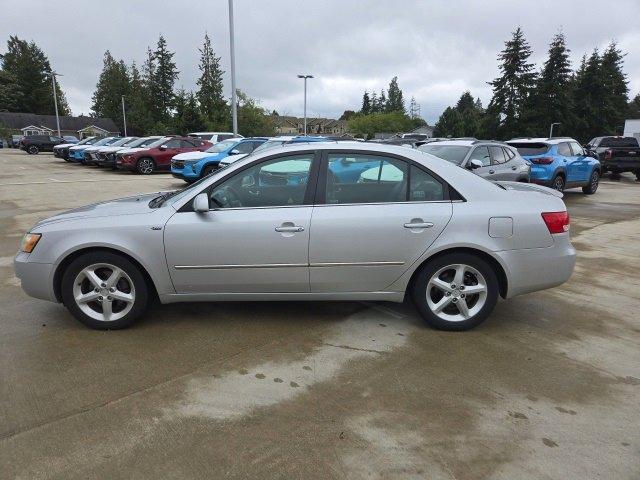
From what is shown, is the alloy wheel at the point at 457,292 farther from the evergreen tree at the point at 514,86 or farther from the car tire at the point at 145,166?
the evergreen tree at the point at 514,86

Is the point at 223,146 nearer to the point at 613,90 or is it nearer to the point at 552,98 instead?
the point at 552,98

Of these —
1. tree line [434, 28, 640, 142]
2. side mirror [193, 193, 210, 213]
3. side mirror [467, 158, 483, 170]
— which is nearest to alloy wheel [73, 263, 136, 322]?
side mirror [193, 193, 210, 213]

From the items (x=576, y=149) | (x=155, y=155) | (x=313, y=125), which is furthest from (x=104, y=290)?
(x=313, y=125)

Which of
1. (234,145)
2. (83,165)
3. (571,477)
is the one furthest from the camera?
(83,165)

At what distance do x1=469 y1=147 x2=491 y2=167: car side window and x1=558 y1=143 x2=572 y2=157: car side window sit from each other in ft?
11.7

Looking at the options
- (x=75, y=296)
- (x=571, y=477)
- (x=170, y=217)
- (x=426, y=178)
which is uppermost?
(x=426, y=178)

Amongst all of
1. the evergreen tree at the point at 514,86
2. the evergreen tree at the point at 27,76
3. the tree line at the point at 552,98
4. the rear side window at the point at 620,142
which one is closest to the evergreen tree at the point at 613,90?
the tree line at the point at 552,98

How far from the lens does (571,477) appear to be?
2.47 metres

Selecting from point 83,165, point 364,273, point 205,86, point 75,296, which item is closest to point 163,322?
point 75,296

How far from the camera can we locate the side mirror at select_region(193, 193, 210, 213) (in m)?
3.90

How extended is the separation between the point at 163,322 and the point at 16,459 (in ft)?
6.16

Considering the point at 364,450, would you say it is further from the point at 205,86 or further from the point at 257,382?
the point at 205,86

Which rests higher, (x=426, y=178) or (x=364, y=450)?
(x=426, y=178)

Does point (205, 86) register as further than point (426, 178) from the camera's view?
Yes
